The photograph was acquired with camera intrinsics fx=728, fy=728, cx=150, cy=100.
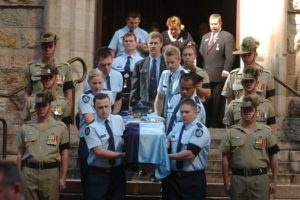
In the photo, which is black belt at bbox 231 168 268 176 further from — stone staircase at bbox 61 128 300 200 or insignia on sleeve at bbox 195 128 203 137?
stone staircase at bbox 61 128 300 200

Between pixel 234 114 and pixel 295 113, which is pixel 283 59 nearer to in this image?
pixel 295 113

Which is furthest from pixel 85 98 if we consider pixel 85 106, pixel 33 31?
pixel 33 31

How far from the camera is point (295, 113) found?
10406 millimetres

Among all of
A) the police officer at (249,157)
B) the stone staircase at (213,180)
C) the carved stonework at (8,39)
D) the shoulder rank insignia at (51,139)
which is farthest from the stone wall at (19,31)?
the police officer at (249,157)

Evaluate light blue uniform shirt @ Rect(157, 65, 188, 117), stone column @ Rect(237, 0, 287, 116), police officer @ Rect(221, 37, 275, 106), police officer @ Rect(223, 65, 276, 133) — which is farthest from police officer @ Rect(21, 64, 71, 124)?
stone column @ Rect(237, 0, 287, 116)

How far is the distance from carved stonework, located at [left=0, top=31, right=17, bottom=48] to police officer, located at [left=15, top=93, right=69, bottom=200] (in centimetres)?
366

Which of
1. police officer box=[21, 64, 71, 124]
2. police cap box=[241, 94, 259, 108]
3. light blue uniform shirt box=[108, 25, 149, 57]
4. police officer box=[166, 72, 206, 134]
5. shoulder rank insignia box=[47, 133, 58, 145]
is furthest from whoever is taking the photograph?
light blue uniform shirt box=[108, 25, 149, 57]

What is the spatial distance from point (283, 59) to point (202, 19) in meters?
5.80

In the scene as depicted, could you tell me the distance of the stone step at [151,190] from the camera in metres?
7.93

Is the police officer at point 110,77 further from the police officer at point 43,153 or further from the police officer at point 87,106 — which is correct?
the police officer at point 43,153

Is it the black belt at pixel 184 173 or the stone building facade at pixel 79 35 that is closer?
the black belt at pixel 184 173

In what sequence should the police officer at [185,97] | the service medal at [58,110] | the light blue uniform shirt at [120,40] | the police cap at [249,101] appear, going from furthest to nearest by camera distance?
the light blue uniform shirt at [120,40]
the service medal at [58,110]
the police officer at [185,97]
the police cap at [249,101]

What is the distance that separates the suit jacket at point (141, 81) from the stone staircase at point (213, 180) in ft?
2.99

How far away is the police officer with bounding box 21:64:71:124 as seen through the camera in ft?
24.2
